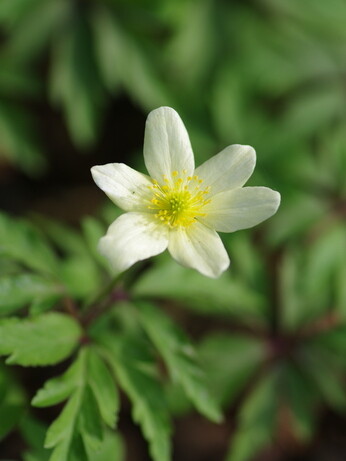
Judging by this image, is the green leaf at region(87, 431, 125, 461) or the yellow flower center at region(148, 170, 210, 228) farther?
the green leaf at region(87, 431, 125, 461)

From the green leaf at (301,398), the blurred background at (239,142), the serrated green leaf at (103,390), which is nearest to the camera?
the serrated green leaf at (103,390)

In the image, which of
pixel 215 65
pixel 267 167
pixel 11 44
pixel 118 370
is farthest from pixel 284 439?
pixel 11 44

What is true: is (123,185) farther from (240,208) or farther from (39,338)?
(39,338)

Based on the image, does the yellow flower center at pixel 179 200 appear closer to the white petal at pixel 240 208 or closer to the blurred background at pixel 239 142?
the white petal at pixel 240 208

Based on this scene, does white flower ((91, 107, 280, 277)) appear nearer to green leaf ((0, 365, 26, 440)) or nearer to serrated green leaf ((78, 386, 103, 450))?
serrated green leaf ((78, 386, 103, 450))

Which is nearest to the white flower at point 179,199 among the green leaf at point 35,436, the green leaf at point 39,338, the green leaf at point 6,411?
the green leaf at point 39,338

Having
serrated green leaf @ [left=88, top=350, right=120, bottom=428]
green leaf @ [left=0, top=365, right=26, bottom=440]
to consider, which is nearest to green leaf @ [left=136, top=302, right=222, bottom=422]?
serrated green leaf @ [left=88, top=350, right=120, bottom=428]

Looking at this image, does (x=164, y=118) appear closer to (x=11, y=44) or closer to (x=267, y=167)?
(x=267, y=167)

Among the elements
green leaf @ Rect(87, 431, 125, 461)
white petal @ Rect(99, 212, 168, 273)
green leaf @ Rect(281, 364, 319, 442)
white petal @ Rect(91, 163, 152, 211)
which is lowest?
green leaf @ Rect(281, 364, 319, 442)
